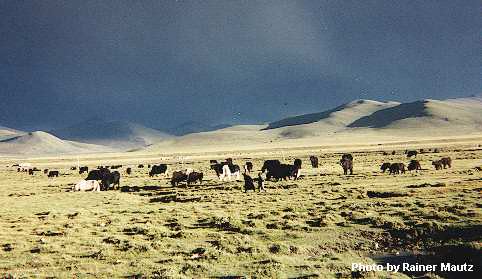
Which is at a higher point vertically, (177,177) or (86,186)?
(177,177)

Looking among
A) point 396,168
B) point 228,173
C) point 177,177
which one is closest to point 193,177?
point 177,177

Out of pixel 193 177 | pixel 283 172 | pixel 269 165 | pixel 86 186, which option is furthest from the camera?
pixel 269 165

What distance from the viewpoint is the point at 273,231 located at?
55.9 feet

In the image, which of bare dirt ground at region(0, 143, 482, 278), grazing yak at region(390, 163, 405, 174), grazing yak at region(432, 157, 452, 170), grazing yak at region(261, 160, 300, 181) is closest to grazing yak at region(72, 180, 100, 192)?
bare dirt ground at region(0, 143, 482, 278)

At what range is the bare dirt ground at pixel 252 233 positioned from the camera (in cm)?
1284

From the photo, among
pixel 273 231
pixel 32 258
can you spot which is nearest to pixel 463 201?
pixel 273 231

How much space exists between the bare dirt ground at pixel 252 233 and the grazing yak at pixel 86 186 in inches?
313

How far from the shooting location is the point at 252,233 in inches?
668

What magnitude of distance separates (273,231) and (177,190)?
16.9 metres

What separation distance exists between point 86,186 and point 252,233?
24016 millimetres

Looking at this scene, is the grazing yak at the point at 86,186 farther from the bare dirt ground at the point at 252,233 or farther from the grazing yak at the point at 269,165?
the grazing yak at the point at 269,165

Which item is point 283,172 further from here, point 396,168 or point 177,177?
point 396,168

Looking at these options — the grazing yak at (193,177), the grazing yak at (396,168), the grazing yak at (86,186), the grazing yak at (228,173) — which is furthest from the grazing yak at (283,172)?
the grazing yak at (86,186)

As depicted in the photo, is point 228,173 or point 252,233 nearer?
point 252,233
